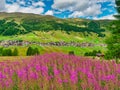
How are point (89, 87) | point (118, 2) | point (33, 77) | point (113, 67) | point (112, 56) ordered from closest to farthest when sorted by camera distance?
point (89, 87) → point (33, 77) → point (113, 67) → point (112, 56) → point (118, 2)

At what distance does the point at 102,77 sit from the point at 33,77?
1532 millimetres

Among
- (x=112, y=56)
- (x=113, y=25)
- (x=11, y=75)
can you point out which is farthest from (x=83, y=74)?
(x=113, y=25)

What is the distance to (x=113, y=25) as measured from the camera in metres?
34.0

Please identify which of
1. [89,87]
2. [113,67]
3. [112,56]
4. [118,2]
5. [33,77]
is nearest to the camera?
[89,87]

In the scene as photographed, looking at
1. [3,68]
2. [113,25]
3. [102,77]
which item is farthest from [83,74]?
[113,25]

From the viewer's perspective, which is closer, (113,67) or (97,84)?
(97,84)

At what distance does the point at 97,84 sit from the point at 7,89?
1.84 metres

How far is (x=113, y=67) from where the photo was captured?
297 inches

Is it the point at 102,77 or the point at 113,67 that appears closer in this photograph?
the point at 102,77

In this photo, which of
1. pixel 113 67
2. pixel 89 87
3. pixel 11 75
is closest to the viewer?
pixel 89 87

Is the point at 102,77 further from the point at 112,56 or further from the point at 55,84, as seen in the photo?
the point at 112,56

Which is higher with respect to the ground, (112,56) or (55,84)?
(55,84)

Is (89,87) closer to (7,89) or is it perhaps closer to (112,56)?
(7,89)

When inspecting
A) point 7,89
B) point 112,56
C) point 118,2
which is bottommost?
point 112,56
